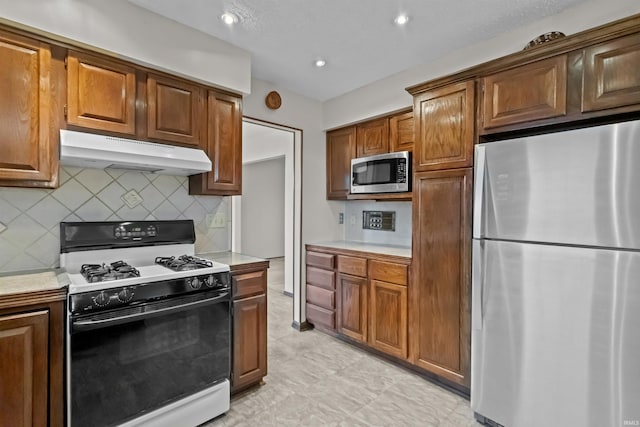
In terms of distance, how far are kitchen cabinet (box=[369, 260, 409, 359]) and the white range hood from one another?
1693 mm

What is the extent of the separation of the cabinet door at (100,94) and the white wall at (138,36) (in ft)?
0.33

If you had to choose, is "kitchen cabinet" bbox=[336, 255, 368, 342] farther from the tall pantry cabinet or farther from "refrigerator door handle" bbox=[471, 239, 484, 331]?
"refrigerator door handle" bbox=[471, 239, 484, 331]

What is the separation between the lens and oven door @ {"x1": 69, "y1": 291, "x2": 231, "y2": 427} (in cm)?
152

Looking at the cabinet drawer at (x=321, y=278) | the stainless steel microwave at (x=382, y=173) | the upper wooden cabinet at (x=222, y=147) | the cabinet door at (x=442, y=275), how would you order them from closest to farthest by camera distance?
the cabinet door at (x=442, y=275) → the upper wooden cabinet at (x=222, y=147) → the stainless steel microwave at (x=382, y=173) → the cabinet drawer at (x=321, y=278)

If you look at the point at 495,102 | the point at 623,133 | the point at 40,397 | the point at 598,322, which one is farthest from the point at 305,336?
the point at 623,133

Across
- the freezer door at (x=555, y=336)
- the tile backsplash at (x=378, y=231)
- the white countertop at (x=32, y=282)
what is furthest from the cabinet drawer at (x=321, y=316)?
the white countertop at (x=32, y=282)

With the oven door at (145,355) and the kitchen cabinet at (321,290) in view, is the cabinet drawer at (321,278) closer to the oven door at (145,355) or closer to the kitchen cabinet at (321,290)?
the kitchen cabinet at (321,290)

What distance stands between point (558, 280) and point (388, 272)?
1.27 metres

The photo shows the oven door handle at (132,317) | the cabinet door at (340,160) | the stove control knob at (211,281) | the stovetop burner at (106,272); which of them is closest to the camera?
the oven door handle at (132,317)

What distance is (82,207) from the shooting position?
6.77 ft

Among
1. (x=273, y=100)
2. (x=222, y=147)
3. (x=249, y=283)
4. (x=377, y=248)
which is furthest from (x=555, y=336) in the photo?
(x=273, y=100)

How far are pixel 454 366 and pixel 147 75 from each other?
292cm

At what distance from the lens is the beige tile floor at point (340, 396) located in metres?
2.01

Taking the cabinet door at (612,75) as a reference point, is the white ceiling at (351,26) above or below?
above
